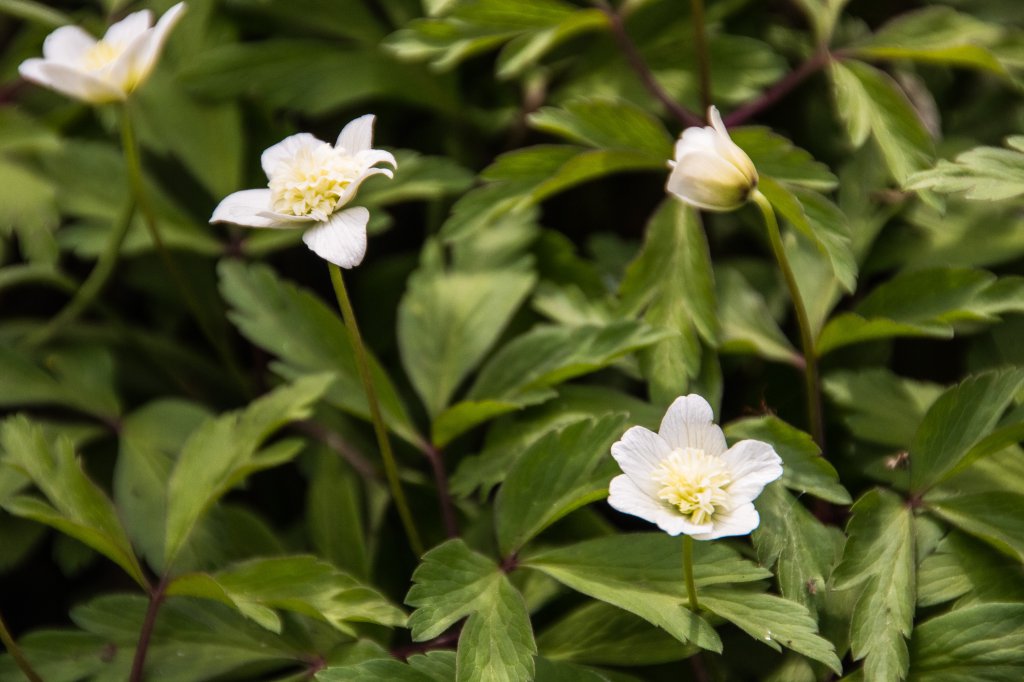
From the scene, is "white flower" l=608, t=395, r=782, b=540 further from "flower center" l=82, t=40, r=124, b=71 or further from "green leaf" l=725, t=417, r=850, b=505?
"flower center" l=82, t=40, r=124, b=71

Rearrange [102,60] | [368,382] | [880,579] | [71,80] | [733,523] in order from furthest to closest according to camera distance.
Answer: [102,60] → [71,80] → [368,382] → [880,579] → [733,523]

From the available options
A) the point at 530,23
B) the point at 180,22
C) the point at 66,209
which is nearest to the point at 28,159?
the point at 66,209

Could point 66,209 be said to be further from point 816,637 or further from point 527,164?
point 816,637

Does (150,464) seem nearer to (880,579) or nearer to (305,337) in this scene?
(305,337)

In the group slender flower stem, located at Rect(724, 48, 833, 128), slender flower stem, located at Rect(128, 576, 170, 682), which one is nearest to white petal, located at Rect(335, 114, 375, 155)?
slender flower stem, located at Rect(128, 576, 170, 682)

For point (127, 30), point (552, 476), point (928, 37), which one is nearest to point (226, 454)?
point (552, 476)

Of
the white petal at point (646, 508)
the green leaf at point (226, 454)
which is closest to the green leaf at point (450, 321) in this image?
the green leaf at point (226, 454)
